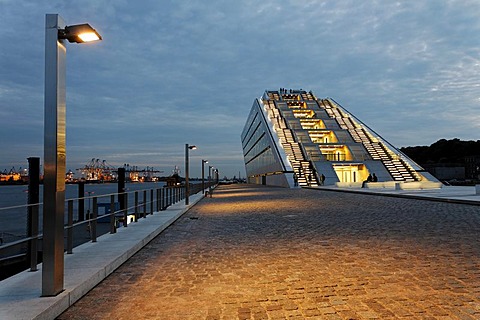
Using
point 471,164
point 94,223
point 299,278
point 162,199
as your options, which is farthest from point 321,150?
point 471,164

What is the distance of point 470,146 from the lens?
95938 millimetres

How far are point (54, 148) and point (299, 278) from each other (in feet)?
10.8

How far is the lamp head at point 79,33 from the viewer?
412cm

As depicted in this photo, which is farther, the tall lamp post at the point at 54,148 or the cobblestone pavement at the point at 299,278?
the tall lamp post at the point at 54,148

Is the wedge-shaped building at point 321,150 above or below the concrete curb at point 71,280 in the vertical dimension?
above

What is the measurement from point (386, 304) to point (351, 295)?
403 mm

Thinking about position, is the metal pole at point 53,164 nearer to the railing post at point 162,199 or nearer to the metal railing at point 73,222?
the metal railing at point 73,222

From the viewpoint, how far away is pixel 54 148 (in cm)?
405

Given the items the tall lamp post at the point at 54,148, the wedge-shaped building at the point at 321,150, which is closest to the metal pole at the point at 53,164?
the tall lamp post at the point at 54,148

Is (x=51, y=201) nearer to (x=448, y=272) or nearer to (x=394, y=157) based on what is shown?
(x=448, y=272)

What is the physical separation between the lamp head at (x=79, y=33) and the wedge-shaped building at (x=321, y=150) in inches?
1320

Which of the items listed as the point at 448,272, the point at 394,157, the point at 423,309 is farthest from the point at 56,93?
the point at 394,157

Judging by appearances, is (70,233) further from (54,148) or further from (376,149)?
(376,149)

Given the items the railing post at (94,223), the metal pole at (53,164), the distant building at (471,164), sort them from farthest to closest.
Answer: the distant building at (471,164) < the railing post at (94,223) < the metal pole at (53,164)
